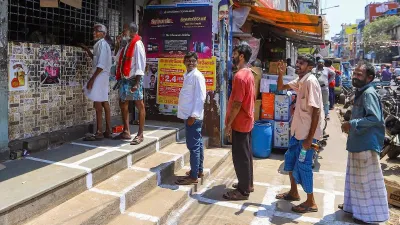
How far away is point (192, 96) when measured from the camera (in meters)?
4.25

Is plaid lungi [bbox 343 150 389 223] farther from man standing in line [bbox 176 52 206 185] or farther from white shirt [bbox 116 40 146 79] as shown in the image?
white shirt [bbox 116 40 146 79]

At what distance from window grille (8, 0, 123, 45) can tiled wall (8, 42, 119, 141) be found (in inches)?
6.9

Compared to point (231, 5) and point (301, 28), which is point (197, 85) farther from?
point (301, 28)

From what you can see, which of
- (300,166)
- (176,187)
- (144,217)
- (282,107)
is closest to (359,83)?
(300,166)

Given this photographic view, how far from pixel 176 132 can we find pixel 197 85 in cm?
189

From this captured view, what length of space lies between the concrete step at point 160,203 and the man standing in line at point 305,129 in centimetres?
132

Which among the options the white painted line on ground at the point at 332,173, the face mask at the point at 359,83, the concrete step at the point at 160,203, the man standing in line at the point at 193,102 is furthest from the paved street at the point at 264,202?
the face mask at the point at 359,83

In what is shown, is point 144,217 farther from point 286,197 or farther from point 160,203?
point 286,197

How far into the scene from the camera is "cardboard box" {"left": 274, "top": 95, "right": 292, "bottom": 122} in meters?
6.71

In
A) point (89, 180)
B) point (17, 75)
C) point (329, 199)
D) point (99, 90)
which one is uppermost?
point (17, 75)

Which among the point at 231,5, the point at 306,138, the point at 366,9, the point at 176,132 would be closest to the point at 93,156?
the point at 176,132

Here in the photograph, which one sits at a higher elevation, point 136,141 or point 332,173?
point 136,141

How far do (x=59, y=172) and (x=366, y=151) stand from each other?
10.6 ft

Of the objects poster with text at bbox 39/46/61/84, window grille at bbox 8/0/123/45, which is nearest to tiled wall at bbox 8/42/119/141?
poster with text at bbox 39/46/61/84
